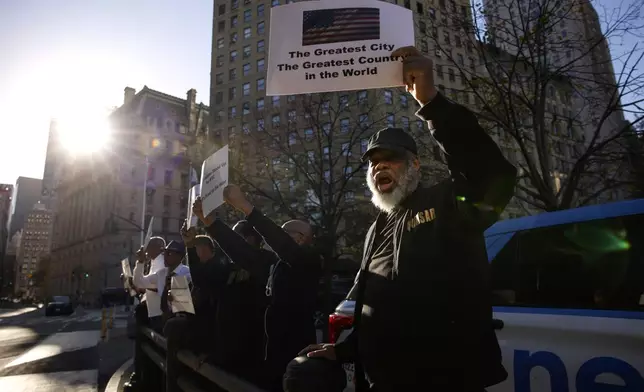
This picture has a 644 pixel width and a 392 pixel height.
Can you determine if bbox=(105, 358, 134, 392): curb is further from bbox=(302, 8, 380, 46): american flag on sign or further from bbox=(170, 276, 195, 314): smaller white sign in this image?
bbox=(302, 8, 380, 46): american flag on sign

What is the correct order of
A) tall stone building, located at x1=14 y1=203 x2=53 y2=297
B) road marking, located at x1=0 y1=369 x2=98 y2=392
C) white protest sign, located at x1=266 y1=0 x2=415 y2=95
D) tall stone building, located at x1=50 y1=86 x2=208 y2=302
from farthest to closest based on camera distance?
tall stone building, located at x1=14 y1=203 x2=53 y2=297
tall stone building, located at x1=50 y1=86 x2=208 y2=302
road marking, located at x1=0 y1=369 x2=98 y2=392
white protest sign, located at x1=266 y1=0 x2=415 y2=95

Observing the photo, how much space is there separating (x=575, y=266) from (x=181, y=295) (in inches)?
113

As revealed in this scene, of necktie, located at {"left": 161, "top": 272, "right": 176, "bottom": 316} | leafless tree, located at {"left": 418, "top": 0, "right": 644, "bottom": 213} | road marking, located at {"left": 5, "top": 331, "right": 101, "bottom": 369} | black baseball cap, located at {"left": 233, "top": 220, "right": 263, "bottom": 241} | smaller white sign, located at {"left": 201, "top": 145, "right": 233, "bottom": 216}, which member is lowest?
road marking, located at {"left": 5, "top": 331, "right": 101, "bottom": 369}

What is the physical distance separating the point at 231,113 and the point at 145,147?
70.5ft

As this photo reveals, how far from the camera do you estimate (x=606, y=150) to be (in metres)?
9.14

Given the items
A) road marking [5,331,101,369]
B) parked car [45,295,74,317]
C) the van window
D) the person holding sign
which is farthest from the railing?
parked car [45,295,74,317]

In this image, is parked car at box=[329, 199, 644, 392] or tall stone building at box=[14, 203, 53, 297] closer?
parked car at box=[329, 199, 644, 392]

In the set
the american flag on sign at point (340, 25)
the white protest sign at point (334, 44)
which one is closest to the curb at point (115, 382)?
the white protest sign at point (334, 44)

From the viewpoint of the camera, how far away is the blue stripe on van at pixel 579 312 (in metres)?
1.87

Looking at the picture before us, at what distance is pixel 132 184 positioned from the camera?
208ft

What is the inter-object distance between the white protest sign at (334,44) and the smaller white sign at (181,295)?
6.33ft

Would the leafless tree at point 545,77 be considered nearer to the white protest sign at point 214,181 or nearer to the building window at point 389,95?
the white protest sign at point 214,181

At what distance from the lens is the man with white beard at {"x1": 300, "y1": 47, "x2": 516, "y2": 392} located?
1336 mm

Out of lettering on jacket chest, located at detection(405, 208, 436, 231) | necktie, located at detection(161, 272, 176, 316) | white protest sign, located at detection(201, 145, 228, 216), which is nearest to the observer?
lettering on jacket chest, located at detection(405, 208, 436, 231)
